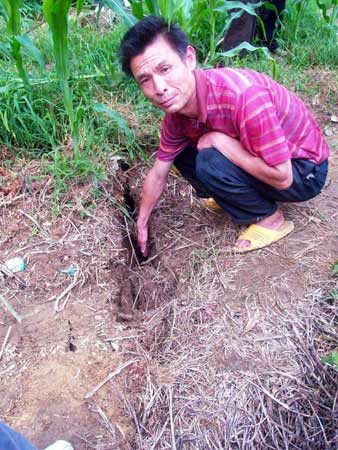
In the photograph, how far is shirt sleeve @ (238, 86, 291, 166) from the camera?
1475mm

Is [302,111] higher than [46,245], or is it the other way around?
[302,111]

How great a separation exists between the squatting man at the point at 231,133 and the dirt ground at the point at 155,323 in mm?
166

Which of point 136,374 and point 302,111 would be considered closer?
point 136,374

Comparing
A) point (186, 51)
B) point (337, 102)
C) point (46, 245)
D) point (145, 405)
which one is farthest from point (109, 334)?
point (337, 102)

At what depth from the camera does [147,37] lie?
145cm

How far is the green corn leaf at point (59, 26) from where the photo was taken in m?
1.67

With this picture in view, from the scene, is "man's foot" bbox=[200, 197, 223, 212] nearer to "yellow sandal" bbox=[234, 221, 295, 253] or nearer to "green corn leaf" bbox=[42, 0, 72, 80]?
"yellow sandal" bbox=[234, 221, 295, 253]

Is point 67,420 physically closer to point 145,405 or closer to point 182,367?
point 145,405

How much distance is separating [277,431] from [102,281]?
84 cm

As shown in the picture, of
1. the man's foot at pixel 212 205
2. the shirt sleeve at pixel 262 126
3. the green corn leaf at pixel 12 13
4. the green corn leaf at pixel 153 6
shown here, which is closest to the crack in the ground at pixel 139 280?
the man's foot at pixel 212 205

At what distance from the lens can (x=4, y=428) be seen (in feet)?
3.27

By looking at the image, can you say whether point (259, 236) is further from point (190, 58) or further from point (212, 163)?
point (190, 58)

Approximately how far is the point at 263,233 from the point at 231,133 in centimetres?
45

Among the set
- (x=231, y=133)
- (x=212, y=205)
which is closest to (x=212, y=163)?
(x=231, y=133)
